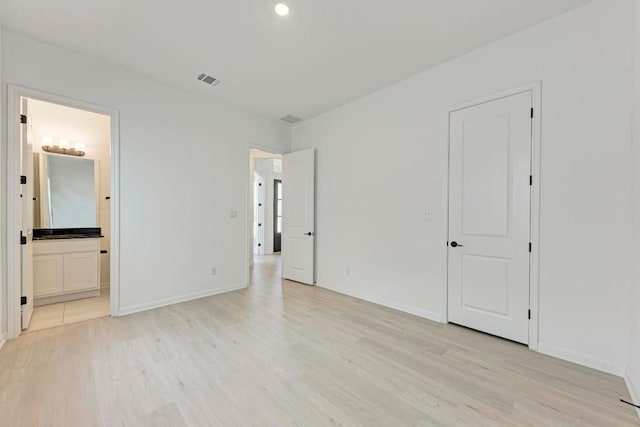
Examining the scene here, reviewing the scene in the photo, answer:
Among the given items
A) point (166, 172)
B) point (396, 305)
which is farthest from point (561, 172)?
point (166, 172)

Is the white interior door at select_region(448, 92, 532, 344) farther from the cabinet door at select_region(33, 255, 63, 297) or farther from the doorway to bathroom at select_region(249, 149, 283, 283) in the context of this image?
the doorway to bathroom at select_region(249, 149, 283, 283)

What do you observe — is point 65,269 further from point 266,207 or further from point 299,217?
point 266,207

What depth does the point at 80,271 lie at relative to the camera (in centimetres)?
388

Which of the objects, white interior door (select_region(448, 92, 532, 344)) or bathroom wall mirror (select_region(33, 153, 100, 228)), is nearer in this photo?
white interior door (select_region(448, 92, 532, 344))

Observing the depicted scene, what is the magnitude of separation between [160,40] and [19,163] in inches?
71.9

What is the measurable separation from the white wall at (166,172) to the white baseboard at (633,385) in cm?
425

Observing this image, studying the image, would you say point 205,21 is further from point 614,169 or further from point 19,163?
point 614,169

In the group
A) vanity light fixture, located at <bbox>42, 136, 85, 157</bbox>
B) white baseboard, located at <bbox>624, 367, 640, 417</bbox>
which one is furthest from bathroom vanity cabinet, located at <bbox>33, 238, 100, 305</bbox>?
white baseboard, located at <bbox>624, 367, 640, 417</bbox>

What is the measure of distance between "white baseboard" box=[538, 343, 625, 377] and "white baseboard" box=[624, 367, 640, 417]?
7cm

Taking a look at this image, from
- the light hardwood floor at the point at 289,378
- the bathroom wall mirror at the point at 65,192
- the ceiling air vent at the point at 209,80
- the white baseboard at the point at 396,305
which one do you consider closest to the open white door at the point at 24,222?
the light hardwood floor at the point at 289,378

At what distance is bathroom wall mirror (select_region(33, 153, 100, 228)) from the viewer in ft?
13.1

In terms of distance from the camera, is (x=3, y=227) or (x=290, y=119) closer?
(x=3, y=227)

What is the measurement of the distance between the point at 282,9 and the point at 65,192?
→ 425cm

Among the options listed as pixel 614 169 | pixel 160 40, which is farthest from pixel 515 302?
pixel 160 40
